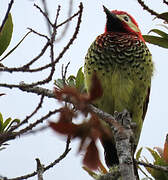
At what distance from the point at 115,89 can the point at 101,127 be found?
Result: 3.03 meters

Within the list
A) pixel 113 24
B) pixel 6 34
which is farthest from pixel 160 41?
pixel 113 24

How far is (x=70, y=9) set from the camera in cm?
179

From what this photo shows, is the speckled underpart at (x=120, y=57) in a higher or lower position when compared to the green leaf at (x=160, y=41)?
lower

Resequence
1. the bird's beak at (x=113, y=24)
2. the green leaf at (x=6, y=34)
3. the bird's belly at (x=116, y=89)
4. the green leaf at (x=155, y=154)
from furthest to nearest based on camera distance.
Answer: the bird's beak at (x=113, y=24) < the bird's belly at (x=116, y=89) < the green leaf at (x=155, y=154) < the green leaf at (x=6, y=34)

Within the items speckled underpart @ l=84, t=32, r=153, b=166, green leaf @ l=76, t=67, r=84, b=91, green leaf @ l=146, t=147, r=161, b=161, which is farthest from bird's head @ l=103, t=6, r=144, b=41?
green leaf @ l=146, t=147, r=161, b=161

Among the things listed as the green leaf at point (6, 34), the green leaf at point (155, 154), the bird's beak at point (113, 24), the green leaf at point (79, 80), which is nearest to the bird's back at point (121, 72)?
the green leaf at point (79, 80)

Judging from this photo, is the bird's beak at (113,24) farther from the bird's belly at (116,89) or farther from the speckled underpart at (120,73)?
the bird's belly at (116,89)

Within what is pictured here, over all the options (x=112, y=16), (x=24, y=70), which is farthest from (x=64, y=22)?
(x=112, y=16)

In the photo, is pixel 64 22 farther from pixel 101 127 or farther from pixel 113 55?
pixel 113 55

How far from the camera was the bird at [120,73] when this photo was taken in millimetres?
3910

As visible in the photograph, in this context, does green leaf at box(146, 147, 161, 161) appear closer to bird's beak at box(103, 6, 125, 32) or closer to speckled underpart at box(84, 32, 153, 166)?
speckled underpart at box(84, 32, 153, 166)

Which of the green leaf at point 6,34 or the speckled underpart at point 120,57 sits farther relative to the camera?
the speckled underpart at point 120,57

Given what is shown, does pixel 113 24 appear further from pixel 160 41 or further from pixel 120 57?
pixel 160 41

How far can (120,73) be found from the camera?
392 cm
